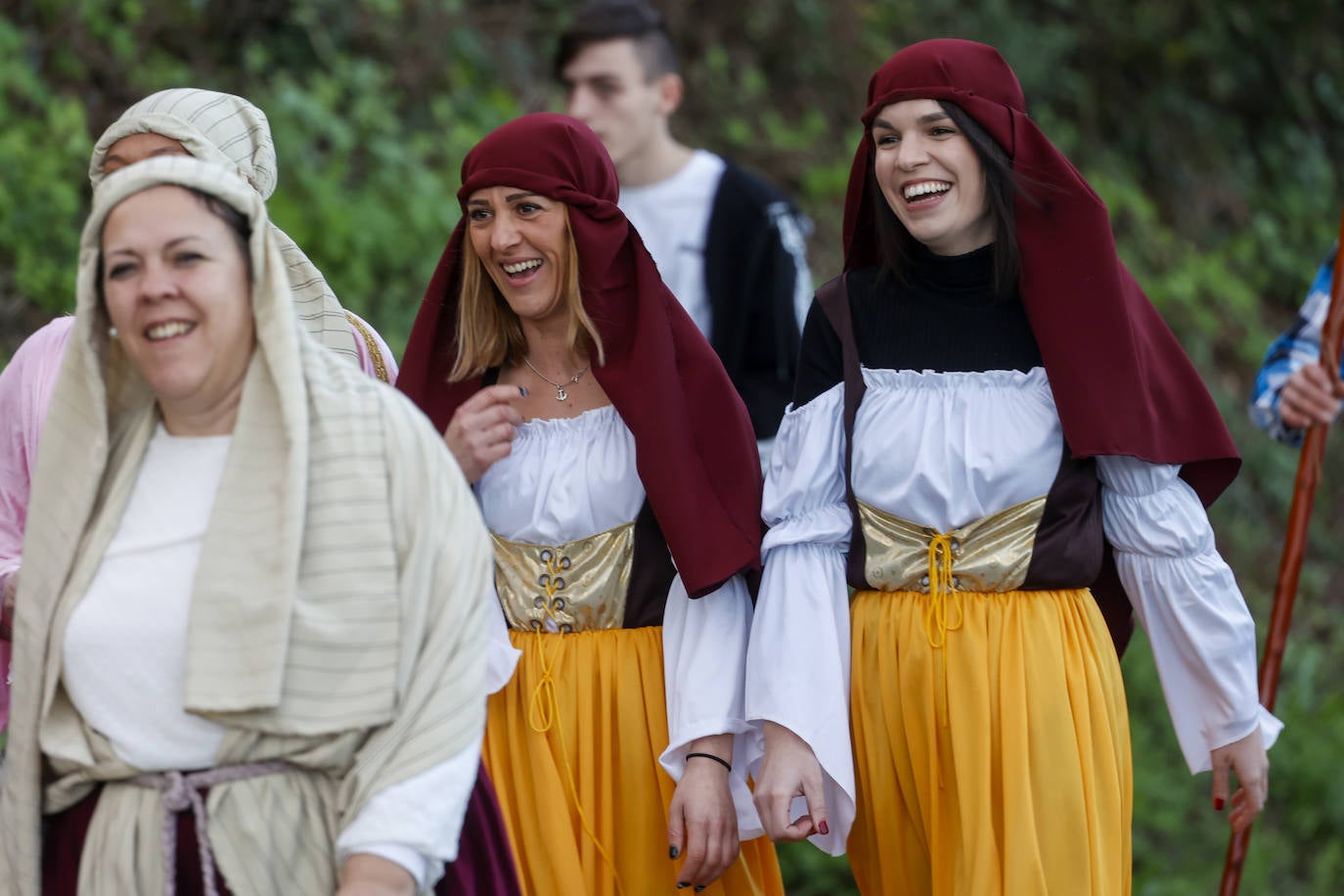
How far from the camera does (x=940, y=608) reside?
3.26 metres

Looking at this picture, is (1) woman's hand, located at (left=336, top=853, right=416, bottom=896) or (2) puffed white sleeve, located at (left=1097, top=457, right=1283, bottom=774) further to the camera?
(2) puffed white sleeve, located at (left=1097, top=457, right=1283, bottom=774)

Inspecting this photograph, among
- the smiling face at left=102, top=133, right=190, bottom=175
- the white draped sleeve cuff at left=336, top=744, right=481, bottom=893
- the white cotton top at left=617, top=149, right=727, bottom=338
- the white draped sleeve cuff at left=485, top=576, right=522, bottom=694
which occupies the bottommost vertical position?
the white draped sleeve cuff at left=336, top=744, right=481, bottom=893

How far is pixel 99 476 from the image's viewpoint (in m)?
2.53

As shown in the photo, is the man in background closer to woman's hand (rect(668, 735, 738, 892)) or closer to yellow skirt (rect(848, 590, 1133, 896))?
yellow skirt (rect(848, 590, 1133, 896))

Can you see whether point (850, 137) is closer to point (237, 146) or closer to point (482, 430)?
point (237, 146)

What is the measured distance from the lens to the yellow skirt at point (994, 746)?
10.4 ft

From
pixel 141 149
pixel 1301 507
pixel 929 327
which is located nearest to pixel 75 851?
pixel 141 149

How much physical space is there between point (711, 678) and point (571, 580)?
13.6 inches

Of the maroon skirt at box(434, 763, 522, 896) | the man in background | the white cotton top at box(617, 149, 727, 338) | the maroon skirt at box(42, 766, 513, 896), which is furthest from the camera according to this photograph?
the white cotton top at box(617, 149, 727, 338)

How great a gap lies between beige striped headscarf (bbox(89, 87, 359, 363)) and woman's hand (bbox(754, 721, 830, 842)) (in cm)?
118

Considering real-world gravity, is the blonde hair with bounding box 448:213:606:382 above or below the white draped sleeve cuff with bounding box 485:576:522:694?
above

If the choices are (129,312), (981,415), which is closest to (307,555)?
(129,312)

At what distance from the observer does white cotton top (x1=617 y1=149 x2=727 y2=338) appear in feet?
18.1

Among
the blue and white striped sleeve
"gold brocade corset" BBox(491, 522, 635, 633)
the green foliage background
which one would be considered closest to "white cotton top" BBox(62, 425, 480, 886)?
"gold brocade corset" BBox(491, 522, 635, 633)
